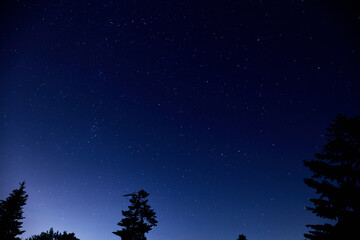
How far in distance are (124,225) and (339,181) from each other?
16.6m

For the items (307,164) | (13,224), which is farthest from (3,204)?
(307,164)

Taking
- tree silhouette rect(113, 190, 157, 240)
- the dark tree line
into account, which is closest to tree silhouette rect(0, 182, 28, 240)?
tree silhouette rect(113, 190, 157, 240)

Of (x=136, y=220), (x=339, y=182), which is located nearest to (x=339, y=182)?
(x=339, y=182)

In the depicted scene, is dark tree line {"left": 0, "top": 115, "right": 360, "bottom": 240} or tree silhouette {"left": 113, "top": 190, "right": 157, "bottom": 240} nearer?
dark tree line {"left": 0, "top": 115, "right": 360, "bottom": 240}

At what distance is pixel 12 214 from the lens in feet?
73.8

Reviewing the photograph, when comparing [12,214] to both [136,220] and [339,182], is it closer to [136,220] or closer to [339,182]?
[136,220]

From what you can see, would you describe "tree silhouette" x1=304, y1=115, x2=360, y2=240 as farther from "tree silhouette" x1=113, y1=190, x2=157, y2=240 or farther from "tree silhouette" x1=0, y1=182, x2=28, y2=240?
"tree silhouette" x1=0, y1=182, x2=28, y2=240

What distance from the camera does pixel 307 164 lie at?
25.8 ft

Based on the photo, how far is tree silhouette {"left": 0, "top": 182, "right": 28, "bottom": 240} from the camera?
21547 millimetres

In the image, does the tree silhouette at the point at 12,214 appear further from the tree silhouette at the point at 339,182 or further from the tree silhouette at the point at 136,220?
the tree silhouette at the point at 339,182

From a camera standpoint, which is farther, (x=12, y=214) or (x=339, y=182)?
(x=12, y=214)

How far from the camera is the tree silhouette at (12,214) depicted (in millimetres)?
21547

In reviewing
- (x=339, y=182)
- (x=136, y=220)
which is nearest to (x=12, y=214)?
(x=136, y=220)

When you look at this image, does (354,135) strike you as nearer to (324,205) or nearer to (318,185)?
(318,185)
